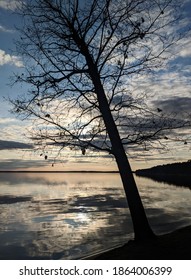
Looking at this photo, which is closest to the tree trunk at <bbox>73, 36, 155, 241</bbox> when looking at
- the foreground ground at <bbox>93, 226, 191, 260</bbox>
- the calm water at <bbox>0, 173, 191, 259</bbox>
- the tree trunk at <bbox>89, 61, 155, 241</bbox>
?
the tree trunk at <bbox>89, 61, 155, 241</bbox>

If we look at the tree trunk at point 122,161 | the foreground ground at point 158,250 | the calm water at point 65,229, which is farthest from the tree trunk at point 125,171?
the calm water at point 65,229

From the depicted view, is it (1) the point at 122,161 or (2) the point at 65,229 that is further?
(2) the point at 65,229

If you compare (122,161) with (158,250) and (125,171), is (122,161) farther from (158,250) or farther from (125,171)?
(158,250)

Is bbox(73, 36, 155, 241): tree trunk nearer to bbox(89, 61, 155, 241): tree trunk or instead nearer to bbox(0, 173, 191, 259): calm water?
bbox(89, 61, 155, 241): tree trunk

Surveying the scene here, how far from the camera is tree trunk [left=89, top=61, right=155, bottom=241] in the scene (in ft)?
39.6

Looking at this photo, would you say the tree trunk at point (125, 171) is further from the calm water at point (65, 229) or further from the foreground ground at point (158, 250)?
the calm water at point (65, 229)

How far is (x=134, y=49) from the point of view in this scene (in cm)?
1272

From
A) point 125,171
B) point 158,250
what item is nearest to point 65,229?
point 125,171

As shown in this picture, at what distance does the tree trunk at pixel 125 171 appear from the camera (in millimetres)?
12062

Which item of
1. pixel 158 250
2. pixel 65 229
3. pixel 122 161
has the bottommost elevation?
pixel 65 229

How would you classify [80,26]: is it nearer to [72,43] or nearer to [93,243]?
[72,43]

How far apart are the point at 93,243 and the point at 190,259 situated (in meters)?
9.58

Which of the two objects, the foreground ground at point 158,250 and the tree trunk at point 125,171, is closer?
the foreground ground at point 158,250

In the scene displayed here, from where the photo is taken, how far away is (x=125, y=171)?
12250mm
